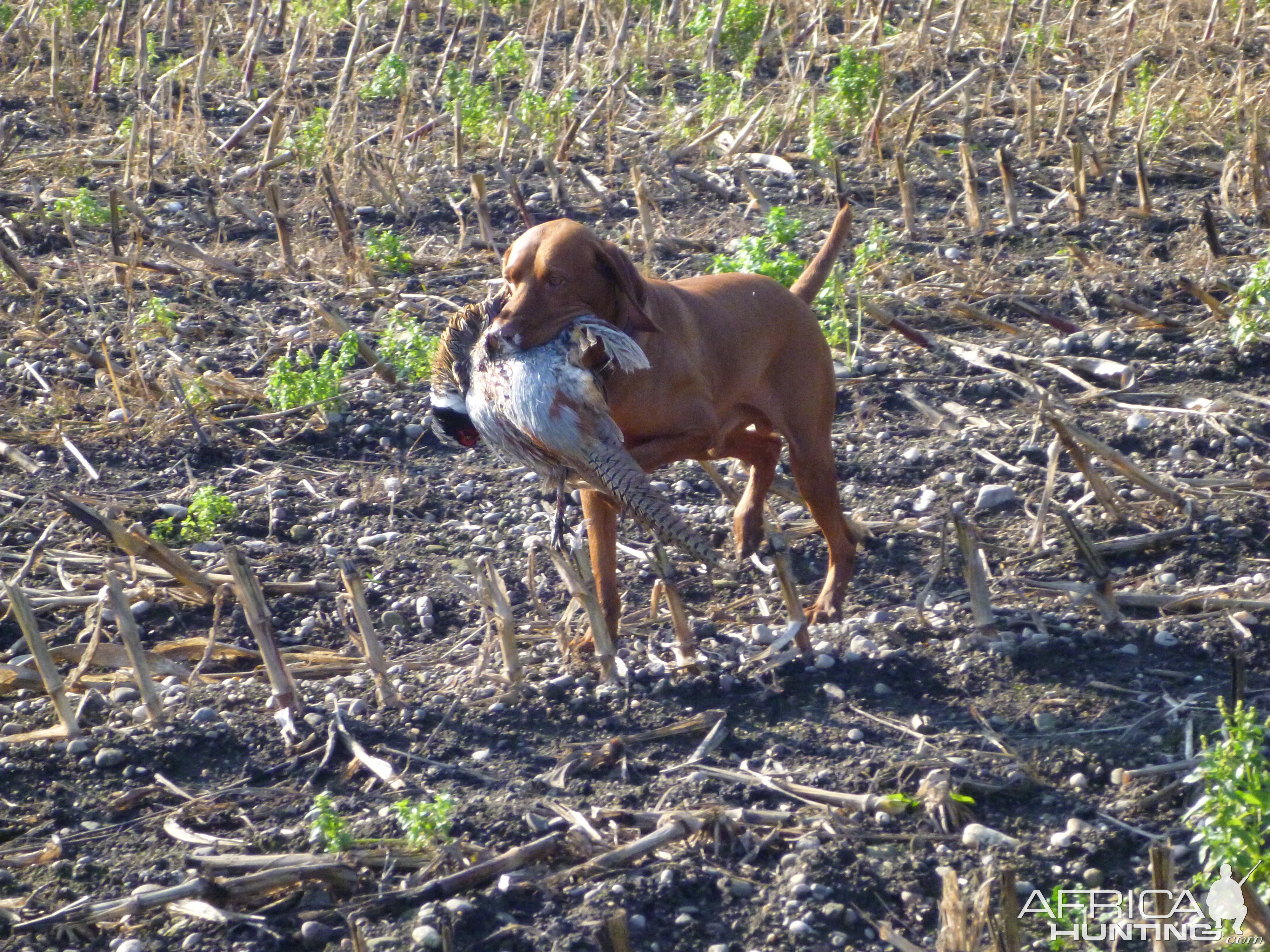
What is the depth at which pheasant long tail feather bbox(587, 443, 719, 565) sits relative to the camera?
3773 mm

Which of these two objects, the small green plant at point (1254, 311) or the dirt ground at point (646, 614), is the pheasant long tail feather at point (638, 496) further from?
the small green plant at point (1254, 311)

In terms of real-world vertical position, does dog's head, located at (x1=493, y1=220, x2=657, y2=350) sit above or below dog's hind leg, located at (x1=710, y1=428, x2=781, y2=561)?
above

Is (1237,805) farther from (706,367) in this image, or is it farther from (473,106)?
(473,106)

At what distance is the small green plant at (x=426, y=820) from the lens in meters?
3.34

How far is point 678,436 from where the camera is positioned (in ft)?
14.0

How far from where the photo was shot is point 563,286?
4.02m

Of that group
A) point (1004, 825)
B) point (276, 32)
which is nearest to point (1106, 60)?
point (276, 32)

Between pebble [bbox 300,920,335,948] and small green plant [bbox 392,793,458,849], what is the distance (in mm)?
296

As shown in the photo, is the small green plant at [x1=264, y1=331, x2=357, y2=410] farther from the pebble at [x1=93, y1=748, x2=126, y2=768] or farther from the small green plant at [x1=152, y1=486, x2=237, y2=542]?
the pebble at [x1=93, y1=748, x2=126, y2=768]

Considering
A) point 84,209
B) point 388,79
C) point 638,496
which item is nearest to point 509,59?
point 388,79

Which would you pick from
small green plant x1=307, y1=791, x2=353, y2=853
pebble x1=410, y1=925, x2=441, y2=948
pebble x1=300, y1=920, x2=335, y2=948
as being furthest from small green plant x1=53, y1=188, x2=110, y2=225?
pebble x1=410, y1=925, x2=441, y2=948

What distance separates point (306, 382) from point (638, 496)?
9.56ft

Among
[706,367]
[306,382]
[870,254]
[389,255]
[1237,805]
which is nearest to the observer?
[1237,805]

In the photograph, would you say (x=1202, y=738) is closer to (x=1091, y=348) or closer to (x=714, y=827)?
(x=714, y=827)
